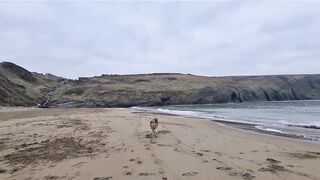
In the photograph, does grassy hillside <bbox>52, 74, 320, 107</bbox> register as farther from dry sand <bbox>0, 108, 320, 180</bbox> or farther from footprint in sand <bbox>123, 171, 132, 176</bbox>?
footprint in sand <bbox>123, 171, 132, 176</bbox>

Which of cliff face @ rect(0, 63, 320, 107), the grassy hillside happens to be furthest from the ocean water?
Result: the grassy hillside

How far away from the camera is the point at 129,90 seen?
326 ft

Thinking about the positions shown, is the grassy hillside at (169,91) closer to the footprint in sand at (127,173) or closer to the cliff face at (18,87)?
the cliff face at (18,87)

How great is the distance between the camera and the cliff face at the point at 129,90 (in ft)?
270

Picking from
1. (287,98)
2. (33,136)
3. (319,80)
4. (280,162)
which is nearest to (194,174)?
(280,162)

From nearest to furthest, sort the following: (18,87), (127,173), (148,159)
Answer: (127,173) → (148,159) → (18,87)

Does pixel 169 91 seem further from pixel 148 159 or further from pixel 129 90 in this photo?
pixel 148 159

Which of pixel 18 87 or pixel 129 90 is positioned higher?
pixel 129 90

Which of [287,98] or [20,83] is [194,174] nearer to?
[20,83]

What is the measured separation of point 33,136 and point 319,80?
167180 millimetres

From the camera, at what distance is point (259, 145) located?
12875 mm

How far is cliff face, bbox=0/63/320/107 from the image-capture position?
8230 cm

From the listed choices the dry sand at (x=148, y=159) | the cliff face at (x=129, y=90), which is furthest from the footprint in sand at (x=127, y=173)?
the cliff face at (x=129, y=90)

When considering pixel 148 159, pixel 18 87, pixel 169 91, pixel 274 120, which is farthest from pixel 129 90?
pixel 148 159
